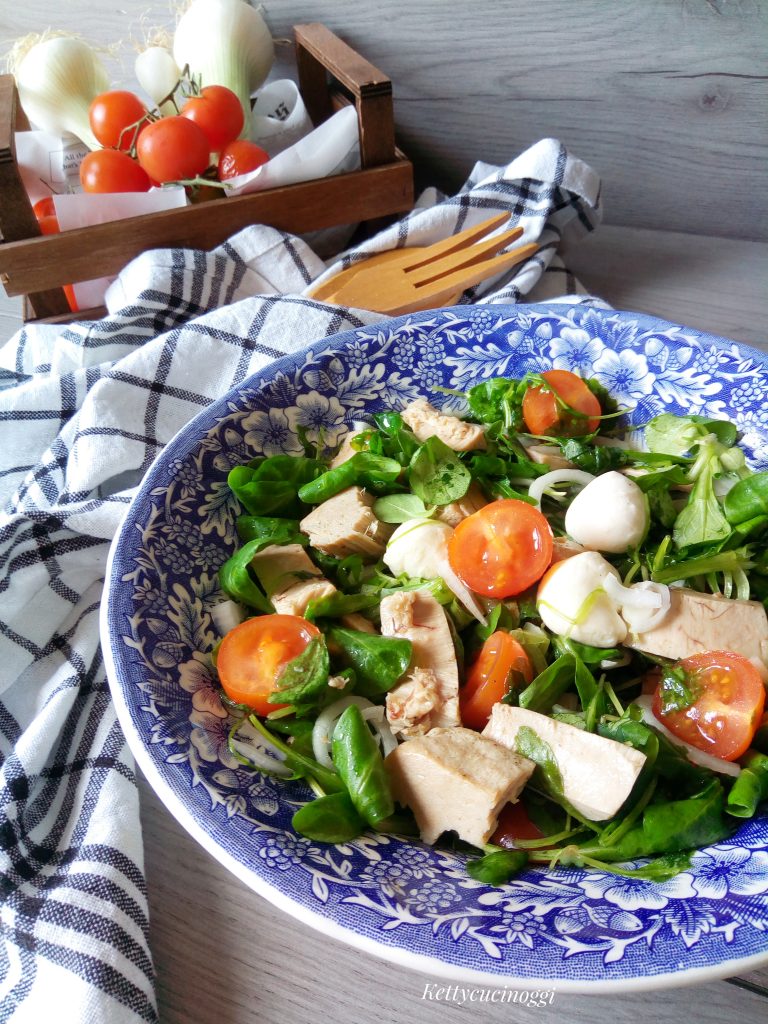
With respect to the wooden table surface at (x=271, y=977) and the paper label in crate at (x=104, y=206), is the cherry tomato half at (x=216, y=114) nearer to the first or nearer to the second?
the paper label in crate at (x=104, y=206)

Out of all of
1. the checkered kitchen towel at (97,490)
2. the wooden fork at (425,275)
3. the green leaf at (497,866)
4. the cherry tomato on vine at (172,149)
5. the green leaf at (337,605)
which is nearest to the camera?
the green leaf at (497,866)

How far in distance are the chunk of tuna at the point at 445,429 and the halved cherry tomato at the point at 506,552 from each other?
7.3 inches

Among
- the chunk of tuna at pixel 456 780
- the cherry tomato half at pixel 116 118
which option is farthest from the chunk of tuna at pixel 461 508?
the cherry tomato half at pixel 116 118

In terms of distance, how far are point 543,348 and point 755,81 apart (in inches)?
43.9

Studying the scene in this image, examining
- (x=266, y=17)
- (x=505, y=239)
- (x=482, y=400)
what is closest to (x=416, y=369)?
(x=482, y=400)

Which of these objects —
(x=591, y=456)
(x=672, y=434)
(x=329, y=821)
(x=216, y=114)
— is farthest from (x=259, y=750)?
(x=216, y=114)

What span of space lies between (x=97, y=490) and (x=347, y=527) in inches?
22.2

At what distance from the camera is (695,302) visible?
2.03 metres

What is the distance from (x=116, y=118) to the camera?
2066 mm

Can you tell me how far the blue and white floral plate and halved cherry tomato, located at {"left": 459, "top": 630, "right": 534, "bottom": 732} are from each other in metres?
0.19

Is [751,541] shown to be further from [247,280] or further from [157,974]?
[247,280]

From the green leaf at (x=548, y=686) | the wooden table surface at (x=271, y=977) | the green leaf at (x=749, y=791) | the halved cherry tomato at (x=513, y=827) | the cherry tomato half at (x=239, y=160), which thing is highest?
the cherry tomato half at (x=239, y=160)

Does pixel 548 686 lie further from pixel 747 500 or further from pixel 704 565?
pixel 747 500

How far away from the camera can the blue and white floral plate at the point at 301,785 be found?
2.57ft
